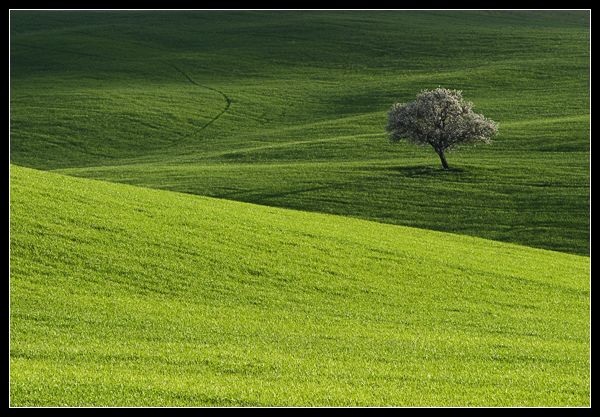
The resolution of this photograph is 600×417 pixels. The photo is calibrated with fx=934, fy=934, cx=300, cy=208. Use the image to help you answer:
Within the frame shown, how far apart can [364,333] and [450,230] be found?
2928cm

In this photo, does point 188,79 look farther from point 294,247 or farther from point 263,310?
point 263,310

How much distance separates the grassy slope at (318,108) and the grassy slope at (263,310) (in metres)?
17.7

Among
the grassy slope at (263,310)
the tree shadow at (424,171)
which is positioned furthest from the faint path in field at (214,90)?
the grassy slope at (263,310)

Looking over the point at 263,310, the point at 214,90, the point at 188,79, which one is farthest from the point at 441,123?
the point at 188,79

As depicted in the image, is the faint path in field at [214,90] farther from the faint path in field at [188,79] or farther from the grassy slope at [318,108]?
the grassy slope at [318,108]

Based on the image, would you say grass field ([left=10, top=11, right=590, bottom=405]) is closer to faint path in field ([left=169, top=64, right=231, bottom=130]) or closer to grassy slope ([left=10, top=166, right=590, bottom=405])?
grassy slope ([left=10, top=166, right=590, bottom=405])

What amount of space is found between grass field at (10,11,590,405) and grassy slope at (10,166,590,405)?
0.10m

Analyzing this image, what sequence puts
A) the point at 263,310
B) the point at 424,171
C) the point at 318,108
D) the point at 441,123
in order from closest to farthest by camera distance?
the point at 263,310, the point at 424,171, the point at 441,123, the point at 318,108

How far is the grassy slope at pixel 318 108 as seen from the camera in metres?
61.1

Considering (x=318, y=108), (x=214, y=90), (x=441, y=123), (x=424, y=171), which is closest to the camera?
(x=424, y=171)

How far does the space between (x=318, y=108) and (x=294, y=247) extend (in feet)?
232

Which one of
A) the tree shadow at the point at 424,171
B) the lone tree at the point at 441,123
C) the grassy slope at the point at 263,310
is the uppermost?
the grassy slope at the point at 263,310

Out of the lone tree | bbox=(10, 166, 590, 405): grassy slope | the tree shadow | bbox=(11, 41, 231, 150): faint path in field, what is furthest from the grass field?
the lone tree

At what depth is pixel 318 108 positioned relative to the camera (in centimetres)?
10494
